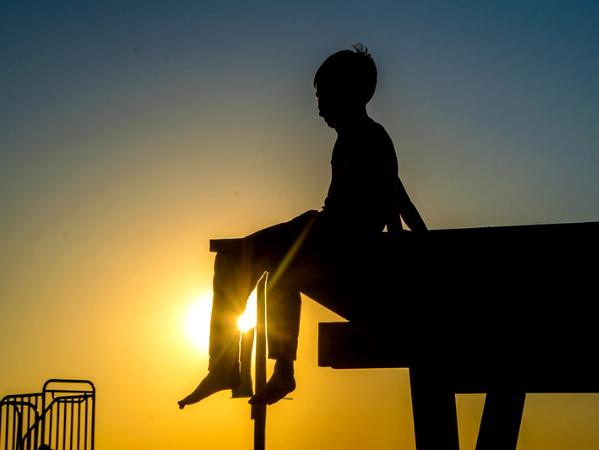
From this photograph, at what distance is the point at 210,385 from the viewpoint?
253 centimetres

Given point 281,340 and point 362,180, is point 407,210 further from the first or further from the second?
point 281,340

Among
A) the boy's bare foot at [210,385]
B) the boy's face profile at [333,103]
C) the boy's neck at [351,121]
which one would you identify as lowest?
the boy's bare foot at [210,385]

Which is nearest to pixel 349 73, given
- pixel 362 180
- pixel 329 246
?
pixel 362 180

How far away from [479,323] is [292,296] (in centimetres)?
61

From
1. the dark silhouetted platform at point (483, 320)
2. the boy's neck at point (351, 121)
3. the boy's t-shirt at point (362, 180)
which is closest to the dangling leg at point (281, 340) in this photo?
the dark silhouetted platform at point (483, 320)

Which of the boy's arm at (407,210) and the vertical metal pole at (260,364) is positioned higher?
the boy's arm at (407,210)

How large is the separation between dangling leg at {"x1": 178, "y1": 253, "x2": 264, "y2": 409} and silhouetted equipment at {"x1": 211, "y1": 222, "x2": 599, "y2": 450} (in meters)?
0.30

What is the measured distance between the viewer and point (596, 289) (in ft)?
5.98

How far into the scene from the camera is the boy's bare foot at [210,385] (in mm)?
2514

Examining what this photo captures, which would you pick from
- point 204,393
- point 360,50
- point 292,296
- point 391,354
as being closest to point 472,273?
point 391,354

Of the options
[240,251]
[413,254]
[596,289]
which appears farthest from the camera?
[240,251]

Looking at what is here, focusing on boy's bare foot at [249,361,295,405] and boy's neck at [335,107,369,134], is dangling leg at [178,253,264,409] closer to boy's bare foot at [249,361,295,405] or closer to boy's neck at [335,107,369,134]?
boy's bare foot at [249,361,295,405]

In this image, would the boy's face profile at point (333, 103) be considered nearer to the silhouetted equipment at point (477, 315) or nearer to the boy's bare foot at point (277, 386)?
the silhouetted equipment at point (477, 315)

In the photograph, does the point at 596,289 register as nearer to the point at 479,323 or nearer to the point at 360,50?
the point at 479,323
